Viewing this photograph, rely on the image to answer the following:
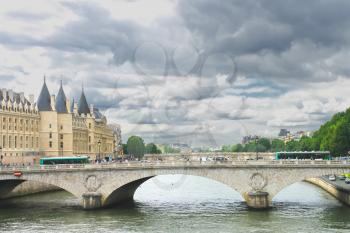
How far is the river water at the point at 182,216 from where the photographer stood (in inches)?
2276

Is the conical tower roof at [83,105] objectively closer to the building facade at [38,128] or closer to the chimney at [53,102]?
the building facade at [38,128]

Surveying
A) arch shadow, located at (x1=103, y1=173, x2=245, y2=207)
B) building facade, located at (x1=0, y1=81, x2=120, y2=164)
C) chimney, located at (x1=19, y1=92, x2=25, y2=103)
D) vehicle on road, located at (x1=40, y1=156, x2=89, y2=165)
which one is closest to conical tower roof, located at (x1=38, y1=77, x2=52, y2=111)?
building facade, located at (x1=0, y1=81, x2=120, y2=164)

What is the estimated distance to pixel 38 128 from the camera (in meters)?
136

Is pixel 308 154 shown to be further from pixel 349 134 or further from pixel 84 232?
pixel 84 232

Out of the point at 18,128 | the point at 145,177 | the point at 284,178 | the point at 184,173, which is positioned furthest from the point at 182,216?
the point at 18,128

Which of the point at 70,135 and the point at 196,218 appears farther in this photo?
the point at 70,135

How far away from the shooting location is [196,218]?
211 feet

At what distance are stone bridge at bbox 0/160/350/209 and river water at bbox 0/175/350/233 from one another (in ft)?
7.43

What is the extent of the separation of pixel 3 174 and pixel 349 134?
75758mm

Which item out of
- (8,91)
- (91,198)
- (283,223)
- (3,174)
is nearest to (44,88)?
(8,91)

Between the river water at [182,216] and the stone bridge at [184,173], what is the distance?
226 centimetres

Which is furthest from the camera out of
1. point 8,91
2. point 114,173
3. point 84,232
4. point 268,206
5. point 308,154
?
point 8,91

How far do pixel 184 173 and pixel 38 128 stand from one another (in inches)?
2865

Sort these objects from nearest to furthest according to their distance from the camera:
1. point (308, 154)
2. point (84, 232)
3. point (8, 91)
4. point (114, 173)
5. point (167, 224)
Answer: point (84, 232) < point (167, 224) < point (114, 173) < point (308, 154) < point (8, 91)
